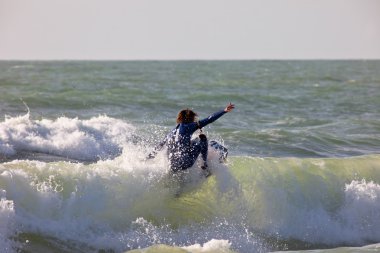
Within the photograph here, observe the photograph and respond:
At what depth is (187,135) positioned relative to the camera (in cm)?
1100

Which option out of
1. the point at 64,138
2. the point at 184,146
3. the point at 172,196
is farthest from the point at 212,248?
the point at 64,138

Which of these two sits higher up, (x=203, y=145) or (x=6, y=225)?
(x=203, y=145)

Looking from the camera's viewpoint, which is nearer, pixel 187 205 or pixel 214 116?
pixel 214 116

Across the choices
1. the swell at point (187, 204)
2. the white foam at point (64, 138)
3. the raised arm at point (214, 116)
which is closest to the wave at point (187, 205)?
the swell at point (187, 204)

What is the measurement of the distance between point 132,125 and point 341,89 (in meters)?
22.4

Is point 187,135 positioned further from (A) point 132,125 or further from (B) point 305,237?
(A) point 132,125

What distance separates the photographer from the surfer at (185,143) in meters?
11.0

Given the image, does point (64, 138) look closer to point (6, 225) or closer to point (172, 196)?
point (172, 196)

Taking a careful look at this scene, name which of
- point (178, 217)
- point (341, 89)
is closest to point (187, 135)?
point (178, 217)

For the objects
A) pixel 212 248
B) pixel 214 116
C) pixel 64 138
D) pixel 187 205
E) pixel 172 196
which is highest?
pixel 214 116

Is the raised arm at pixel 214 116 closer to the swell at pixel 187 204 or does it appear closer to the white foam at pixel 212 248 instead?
the swell at pixel 187 204

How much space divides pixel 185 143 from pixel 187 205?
1060 millimetres

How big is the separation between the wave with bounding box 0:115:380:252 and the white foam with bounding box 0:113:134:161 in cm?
387

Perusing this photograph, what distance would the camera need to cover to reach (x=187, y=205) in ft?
37.6
